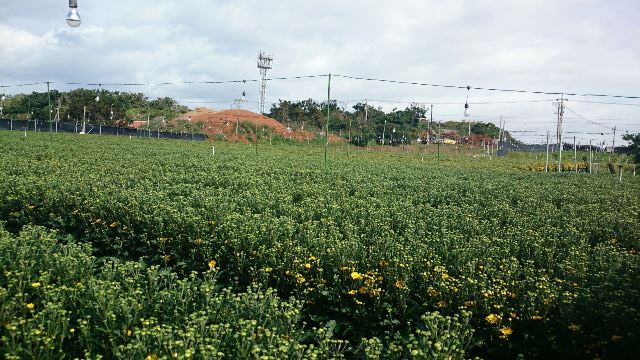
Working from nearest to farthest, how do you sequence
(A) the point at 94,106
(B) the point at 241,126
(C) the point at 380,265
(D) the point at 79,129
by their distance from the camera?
(C) the point at 380,265 < (D) the point at 79,129 < (A) the point at 94,106 < (B) the point at 241,126

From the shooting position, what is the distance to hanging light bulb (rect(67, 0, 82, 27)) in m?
→ 10.1

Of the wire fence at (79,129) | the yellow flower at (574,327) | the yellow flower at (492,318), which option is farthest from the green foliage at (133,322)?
the wire fence at (79,129)

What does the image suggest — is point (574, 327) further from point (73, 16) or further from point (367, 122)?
point (367, 122)

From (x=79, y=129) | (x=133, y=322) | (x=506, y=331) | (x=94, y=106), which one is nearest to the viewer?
(x=133, y=322)

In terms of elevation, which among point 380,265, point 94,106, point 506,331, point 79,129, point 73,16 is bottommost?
point 506,331

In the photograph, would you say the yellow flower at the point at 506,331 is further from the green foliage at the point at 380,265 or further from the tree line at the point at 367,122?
the tree line at the point at 367,122

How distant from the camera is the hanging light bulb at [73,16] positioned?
10.1m

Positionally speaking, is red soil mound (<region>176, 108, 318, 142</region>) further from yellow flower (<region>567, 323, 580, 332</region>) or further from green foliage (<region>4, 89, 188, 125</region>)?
yellow flower (<region>567, 323, 580, 332</region>)

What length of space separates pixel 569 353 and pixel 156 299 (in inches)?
144

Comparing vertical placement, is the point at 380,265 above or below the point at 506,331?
above

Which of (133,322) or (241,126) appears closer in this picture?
(133,322)

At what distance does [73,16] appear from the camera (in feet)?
33.1

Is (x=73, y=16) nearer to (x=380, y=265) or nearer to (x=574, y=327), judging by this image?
(x=380, y=265)

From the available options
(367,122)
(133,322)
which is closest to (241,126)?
(367,122)
